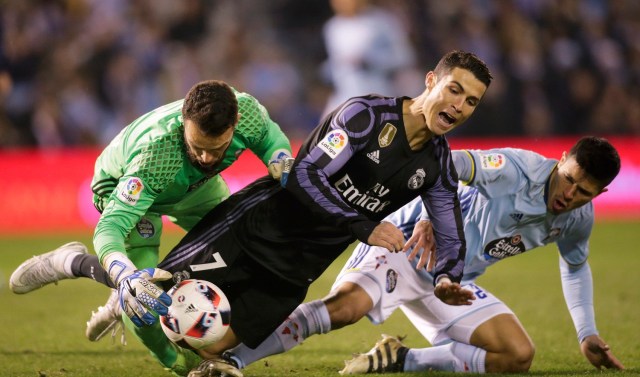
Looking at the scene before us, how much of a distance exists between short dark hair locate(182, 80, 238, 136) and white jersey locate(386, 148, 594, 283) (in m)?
1.29

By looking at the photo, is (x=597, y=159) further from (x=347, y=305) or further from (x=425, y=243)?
(x=347, y=305)

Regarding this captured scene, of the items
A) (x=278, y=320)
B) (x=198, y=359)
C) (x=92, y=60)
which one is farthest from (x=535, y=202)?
(x=92, y=60)

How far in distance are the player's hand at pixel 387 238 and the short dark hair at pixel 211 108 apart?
2.91 feet

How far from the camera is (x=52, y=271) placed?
584 centimetres

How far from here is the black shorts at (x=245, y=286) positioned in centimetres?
512

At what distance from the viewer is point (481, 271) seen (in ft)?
18.7

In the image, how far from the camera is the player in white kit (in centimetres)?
529

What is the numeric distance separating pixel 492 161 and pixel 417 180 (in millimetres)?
676

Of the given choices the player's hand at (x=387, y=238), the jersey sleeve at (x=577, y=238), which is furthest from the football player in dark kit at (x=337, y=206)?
the jersey sleeve at (x=577, y=238)

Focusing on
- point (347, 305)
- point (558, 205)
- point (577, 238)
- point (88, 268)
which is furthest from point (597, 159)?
point (88, 268)

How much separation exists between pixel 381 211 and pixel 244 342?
994 mm

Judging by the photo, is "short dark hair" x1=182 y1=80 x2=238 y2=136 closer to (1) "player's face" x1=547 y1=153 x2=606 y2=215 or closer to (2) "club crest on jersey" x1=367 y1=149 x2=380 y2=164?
(2) "club crest on jersey" x1=367 y1=149 x2=380 y2=164

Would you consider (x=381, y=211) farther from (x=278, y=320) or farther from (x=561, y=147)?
(x=561, y=147)

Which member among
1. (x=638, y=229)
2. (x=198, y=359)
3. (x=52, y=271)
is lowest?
(x=638, y=229)
